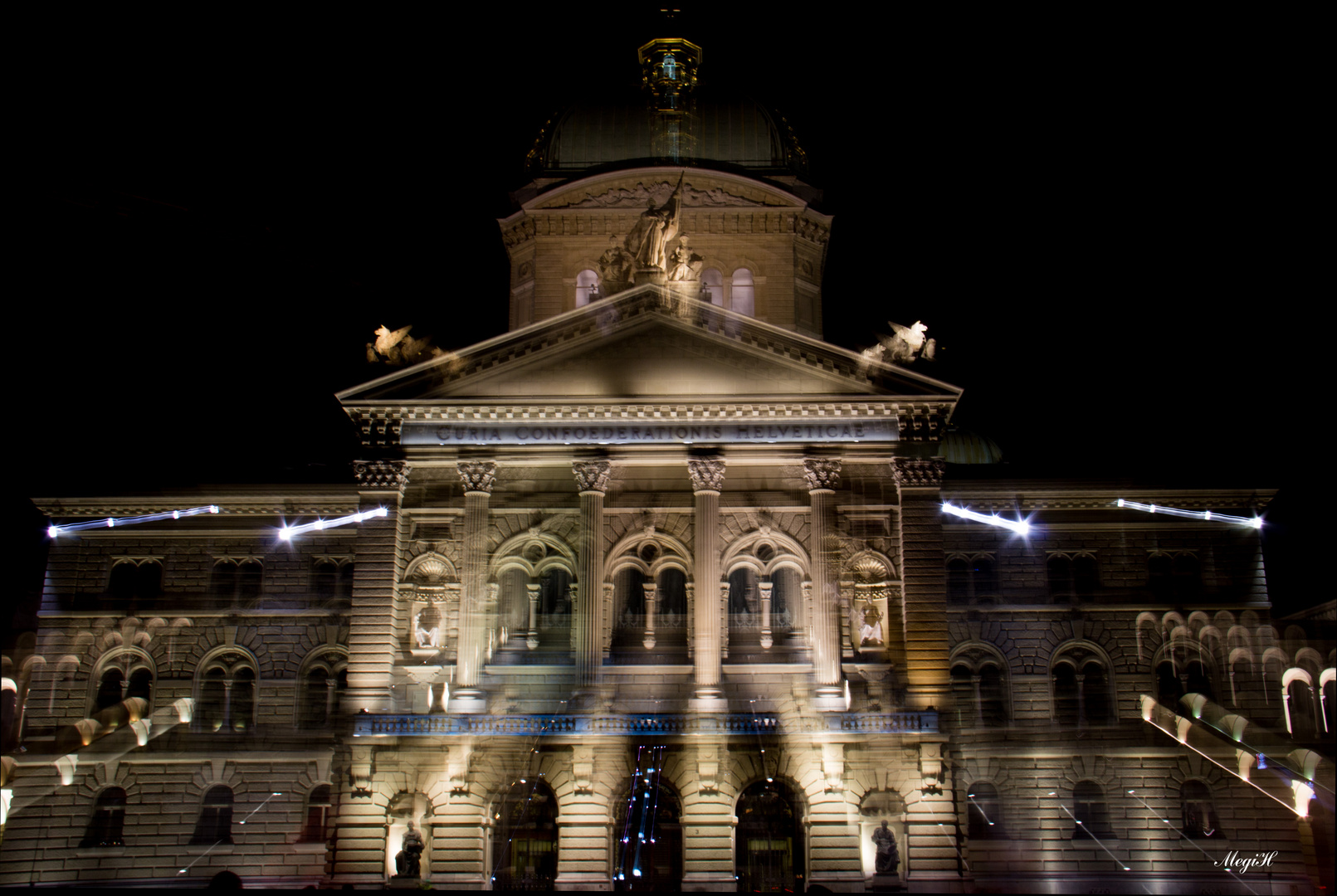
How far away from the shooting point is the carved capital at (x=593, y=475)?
32594 mm

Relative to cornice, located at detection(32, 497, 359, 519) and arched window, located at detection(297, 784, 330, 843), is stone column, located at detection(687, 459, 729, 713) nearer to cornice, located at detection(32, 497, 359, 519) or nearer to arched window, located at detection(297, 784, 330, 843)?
cornice, located at detection(32, 497, 359, 519)

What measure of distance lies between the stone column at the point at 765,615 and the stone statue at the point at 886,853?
562 centimetres

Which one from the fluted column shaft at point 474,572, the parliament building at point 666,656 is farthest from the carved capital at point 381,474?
the fluted column shaft at point 474,572

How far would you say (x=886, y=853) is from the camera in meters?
28.5

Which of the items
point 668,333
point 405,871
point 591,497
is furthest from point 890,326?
point 405,871

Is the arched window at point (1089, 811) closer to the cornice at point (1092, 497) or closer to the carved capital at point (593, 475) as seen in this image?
the cornice at point (1092, 497)

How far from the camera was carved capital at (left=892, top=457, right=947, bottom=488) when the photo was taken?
107 ft

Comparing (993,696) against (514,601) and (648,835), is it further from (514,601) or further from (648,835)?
(514,601)

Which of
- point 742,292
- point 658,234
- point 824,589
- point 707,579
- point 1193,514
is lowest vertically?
point 824,589

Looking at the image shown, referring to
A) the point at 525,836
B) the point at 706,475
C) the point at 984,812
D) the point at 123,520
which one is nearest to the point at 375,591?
the point at 525,836

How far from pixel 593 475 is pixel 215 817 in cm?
1521

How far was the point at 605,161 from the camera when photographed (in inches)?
1710

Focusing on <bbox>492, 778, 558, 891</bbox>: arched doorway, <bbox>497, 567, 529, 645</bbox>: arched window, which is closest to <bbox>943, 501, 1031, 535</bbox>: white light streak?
<bbox>497, 567, 529, 645</bbox>: arched window

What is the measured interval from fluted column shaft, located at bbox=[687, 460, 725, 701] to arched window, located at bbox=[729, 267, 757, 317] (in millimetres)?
10385
